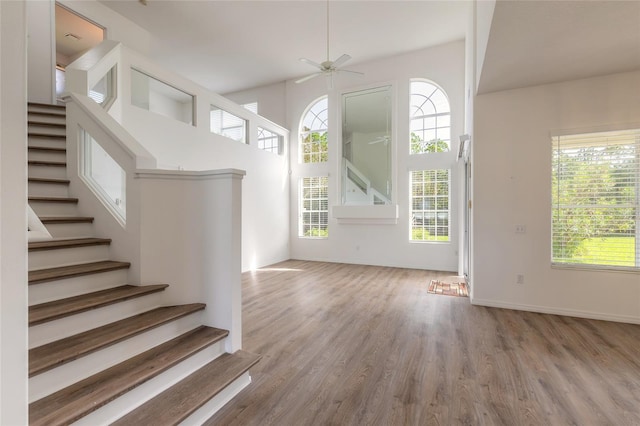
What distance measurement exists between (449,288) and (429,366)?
9.36 feet

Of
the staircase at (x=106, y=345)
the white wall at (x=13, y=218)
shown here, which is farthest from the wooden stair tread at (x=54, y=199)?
the white wall at (x=13, y=218)

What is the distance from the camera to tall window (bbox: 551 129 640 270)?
11.5 ft

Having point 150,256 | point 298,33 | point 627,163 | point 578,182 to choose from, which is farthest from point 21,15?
point 298,33

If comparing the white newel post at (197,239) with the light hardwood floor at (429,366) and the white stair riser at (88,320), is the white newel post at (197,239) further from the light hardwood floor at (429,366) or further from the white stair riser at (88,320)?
the light hardwood floor at (429,366)

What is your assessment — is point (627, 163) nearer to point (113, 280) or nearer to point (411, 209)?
point (411, 209)

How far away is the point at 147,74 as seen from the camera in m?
4.49

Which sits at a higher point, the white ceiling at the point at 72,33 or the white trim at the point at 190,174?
the white ceiling at the point at 72,33

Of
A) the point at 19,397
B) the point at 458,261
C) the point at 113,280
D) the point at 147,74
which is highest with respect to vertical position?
the point at 147,74

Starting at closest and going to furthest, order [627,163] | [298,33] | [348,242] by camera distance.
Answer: [627,163] < [298,33] < [348,242]

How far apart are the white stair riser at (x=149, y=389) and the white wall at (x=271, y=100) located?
719cm

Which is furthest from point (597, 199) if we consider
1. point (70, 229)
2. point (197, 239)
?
point (70, 229)

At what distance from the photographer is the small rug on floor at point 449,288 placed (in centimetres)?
471

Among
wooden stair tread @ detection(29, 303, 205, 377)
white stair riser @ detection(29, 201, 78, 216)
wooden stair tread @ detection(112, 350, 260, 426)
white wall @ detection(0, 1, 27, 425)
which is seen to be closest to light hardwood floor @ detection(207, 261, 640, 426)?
wooden stair tread @ detection(112, 350, 260, 426)

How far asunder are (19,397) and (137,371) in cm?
69
